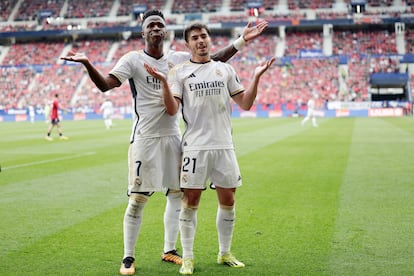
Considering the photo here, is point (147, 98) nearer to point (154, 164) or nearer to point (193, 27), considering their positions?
point (154, 164)

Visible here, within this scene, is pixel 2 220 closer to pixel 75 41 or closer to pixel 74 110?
pixel 74 110

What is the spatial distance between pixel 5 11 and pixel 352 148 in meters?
63.7

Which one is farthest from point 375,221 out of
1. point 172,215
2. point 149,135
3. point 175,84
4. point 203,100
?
point 175,84

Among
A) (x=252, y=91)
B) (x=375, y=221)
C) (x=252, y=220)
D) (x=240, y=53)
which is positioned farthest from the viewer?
(x=240, y=53)

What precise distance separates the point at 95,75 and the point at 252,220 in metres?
3.36

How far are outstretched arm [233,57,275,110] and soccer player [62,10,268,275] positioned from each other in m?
0.69

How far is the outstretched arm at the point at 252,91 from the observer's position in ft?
17.4

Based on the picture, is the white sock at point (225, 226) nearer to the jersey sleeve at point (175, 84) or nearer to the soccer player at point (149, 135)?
the soccer player at point (149, 135)

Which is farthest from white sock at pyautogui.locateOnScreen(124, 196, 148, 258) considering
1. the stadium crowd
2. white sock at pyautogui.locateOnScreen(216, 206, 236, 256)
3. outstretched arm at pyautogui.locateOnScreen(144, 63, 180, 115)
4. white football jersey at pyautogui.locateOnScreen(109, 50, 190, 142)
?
the stadium crowd

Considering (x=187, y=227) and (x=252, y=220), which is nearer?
(x=187, y=227)

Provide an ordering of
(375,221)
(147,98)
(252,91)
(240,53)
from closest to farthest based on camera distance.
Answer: (252,91) < (147,98) < (375,221) < (240,53)

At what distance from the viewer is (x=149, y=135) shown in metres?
5.67

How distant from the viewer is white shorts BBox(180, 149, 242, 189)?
5.43 m

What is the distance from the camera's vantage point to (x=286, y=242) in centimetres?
642
